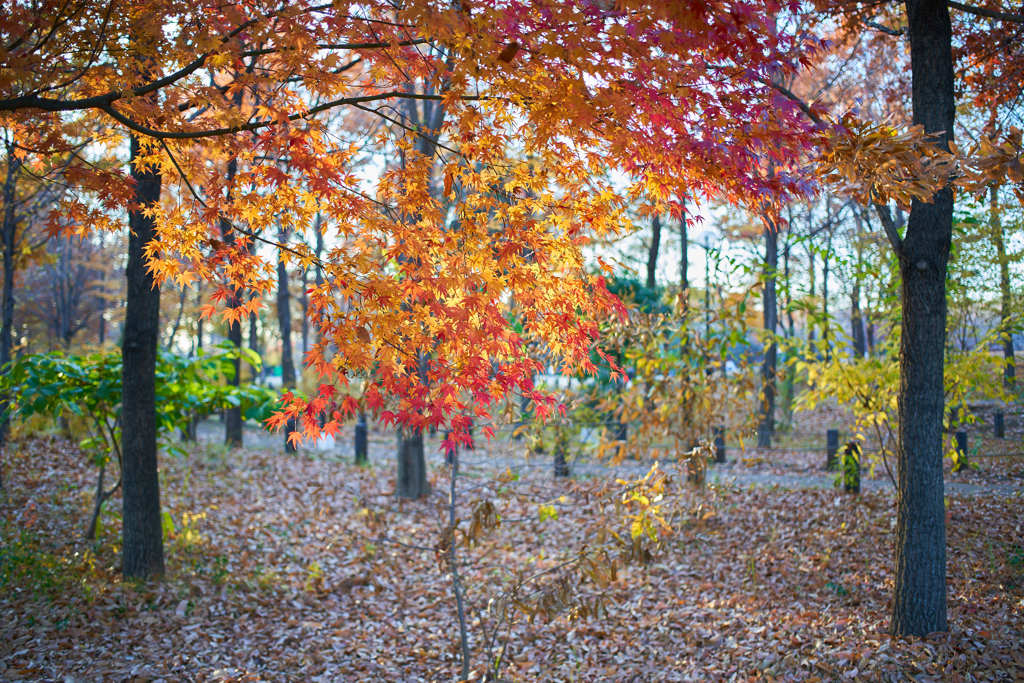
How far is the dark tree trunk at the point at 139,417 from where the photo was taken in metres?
5.71

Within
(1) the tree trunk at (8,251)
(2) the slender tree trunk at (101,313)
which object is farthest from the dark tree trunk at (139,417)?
(2) the slender tree trunk at (101,313)

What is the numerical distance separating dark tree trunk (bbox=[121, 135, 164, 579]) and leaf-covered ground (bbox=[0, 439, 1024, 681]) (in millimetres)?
290

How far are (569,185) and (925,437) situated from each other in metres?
3.17

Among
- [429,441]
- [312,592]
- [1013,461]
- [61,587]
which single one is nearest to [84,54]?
[61,587]

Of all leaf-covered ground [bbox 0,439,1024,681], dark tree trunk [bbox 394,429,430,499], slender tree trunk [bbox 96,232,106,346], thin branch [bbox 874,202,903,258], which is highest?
slender tree trunk [bbox 96,232,106,346]

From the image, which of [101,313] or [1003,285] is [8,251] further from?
[101,313]

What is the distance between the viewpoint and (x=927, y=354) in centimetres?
451

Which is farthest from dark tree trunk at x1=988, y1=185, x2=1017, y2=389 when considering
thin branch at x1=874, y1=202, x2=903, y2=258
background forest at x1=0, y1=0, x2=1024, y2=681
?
thin branch at x1=874, y1=202, x2=903, y2=258

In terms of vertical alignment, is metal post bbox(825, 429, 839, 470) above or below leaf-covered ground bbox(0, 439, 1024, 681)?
above

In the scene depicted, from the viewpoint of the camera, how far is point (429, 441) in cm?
1642

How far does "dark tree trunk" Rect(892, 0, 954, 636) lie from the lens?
14.8 feet

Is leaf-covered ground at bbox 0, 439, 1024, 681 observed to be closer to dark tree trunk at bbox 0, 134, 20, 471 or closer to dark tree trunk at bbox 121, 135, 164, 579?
dark tree trunk at bbox 121, 135, 164, 579

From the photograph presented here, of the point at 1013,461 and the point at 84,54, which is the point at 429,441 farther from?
the point at 84,54

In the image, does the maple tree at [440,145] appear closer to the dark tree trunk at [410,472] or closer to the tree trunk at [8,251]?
the tree trunk at [8,251]
